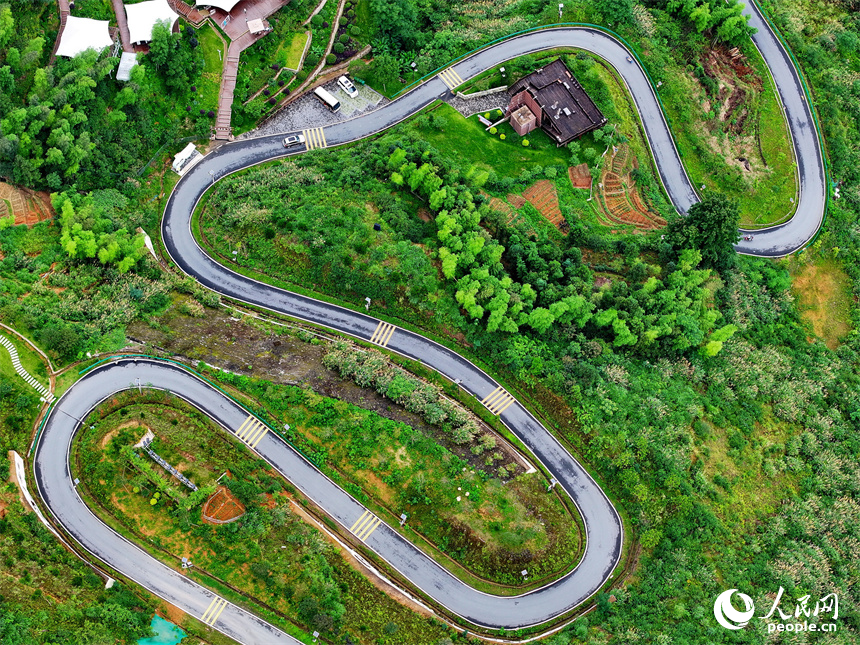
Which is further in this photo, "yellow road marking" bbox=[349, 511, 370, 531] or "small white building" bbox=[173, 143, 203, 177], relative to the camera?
"small white building" bbox=[173, 143, 203, 177]

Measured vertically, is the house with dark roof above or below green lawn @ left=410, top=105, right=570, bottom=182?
above

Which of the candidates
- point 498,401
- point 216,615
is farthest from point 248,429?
point 498,401

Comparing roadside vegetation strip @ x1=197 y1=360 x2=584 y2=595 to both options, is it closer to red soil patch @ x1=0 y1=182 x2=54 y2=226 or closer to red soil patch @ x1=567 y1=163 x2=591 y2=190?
red soil patch @ x1=0 y1=182 x2=54 y2=226

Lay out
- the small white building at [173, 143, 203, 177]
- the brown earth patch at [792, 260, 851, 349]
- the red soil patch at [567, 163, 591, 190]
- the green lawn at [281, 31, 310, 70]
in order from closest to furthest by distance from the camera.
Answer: the small white building at [173, 143, 203, 177]
the brown earth patch at [792, 260, 851, 349]
the red soil patch at [567, 163, 591, 190]
the green lawn at [281, 31, 310, 70]

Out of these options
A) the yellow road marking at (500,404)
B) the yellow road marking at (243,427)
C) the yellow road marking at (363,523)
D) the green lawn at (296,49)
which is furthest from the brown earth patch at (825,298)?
the green lawn at (296,49)

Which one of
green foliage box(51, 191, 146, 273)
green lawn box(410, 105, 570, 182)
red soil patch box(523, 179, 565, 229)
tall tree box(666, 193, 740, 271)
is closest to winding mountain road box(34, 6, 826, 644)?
green lawn box(410, 105, 570, 182)

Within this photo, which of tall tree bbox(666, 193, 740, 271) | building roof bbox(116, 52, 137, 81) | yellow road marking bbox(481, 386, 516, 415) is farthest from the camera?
building roof bbox(116, 52, 137, 81)
